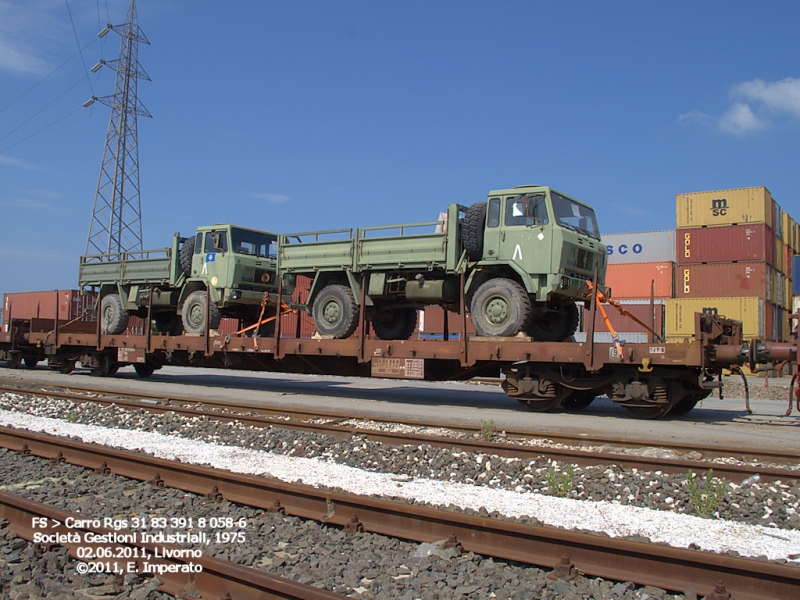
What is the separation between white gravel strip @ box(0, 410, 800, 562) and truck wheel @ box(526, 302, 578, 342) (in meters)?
6.09

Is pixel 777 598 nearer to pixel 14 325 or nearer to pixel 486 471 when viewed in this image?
pixel 486 471

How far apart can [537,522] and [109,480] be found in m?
4.20

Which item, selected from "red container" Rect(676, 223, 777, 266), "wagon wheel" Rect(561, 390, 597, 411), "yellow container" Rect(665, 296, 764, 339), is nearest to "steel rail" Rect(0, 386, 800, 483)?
"wagon wheel" Rect(561, 390, 597, 411)

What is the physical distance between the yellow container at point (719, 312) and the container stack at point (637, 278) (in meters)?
0.69

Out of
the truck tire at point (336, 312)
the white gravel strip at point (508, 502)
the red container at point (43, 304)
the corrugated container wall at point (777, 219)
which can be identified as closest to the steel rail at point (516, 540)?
the white gravel strip at point (508, 502)

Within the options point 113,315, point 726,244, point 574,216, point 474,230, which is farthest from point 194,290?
point 726,244

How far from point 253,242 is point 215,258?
99 centimetres

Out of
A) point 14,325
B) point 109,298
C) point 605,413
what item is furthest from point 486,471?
point 14,325

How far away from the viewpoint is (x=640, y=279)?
33094 millimetres

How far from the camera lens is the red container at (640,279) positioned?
1267 inches

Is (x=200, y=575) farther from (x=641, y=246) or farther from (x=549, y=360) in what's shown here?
(x=641, y=246)

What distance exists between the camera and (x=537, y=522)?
5004 mm

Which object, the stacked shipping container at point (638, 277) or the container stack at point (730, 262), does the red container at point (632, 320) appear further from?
the container stack at point (730, 262)

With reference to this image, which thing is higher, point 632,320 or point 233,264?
point 233,264
